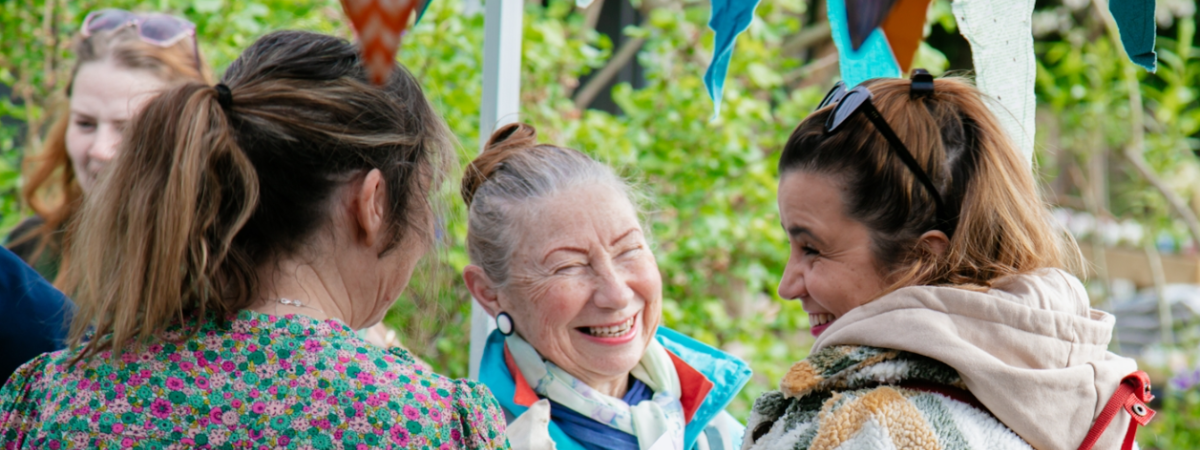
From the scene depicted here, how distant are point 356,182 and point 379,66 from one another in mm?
462

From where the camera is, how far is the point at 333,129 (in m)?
1.30

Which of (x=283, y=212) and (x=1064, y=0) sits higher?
(x=283, y=212)

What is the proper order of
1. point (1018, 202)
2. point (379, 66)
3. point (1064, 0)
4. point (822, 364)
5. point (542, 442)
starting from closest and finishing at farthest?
point (379, 66), point (822, 364), point (1018, 202), point (542, 442), point (1064, 0)

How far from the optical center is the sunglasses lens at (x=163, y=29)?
256 cm

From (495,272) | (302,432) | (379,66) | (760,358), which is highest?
(379,66)

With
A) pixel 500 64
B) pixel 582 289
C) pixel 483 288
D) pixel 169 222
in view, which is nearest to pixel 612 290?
pixel 582 289

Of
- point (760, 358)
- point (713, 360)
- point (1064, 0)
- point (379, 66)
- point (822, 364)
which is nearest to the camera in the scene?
point (379, 66)

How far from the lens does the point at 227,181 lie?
1236 mm

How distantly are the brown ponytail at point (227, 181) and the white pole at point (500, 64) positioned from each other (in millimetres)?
899

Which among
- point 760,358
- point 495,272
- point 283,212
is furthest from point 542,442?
point 760,358

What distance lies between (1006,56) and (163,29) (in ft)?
7.23

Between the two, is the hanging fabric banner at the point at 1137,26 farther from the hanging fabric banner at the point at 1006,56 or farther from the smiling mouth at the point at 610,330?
the smiling mouth at the point at 610,330

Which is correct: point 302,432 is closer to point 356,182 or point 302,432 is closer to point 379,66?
point 356,182

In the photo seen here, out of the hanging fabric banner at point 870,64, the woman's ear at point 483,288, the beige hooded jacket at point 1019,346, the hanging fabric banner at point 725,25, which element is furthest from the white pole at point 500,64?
the beige hooded jacket at point 1019,346
